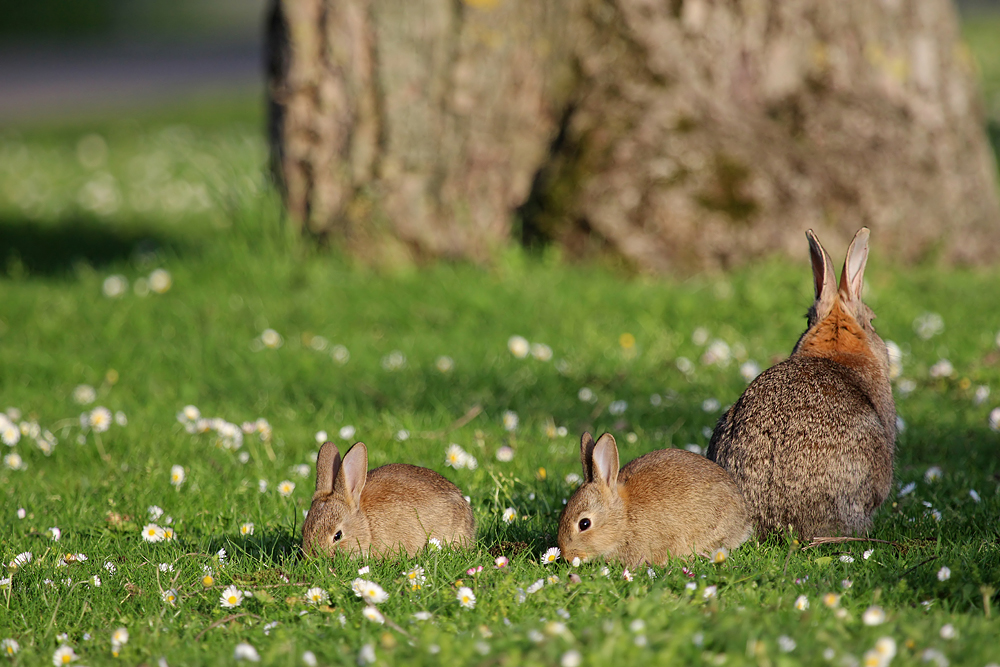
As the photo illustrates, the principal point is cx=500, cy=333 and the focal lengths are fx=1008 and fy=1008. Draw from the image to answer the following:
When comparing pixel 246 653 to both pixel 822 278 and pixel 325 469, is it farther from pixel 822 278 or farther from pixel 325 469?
pixel 822 278

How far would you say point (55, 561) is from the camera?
414 cm

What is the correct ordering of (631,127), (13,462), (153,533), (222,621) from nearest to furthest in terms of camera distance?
(222,621)
(153,533)
(13,462)
(631,127)

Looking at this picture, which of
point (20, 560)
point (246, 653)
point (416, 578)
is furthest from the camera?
point (20, 560)

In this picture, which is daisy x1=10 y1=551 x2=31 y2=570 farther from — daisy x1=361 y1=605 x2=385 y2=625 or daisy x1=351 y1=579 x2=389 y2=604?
daisy x1=361 y1=605 x2=385 y2=625

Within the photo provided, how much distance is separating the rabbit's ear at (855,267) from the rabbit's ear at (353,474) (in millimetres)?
2240

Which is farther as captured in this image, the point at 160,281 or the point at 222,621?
the point at 160,281

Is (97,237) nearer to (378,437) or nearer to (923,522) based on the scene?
(378,437)

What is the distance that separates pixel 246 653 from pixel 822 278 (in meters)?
2.89

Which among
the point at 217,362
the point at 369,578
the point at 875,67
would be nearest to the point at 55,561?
the point at 369,578

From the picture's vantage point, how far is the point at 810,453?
398cm

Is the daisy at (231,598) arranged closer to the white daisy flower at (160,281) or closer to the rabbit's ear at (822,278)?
the rabbit's ear at (822,278)

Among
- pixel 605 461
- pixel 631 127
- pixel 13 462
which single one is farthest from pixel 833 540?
pixel 631 127

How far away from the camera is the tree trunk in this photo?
838 centimetres

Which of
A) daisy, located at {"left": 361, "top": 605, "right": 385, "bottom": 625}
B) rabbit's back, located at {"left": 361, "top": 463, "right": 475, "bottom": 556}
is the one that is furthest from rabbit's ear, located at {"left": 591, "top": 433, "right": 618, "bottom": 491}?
daisy, located at {"left": 361, "top": 605, "right": 385, "bottom": 625}
